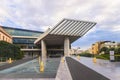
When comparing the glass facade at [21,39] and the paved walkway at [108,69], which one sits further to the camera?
the glass facade at [21,39]

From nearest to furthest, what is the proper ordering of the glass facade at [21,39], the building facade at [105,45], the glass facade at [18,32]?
the glass facade at [21,39] < the glass facade at [18,32] < the building facade at [105,45]

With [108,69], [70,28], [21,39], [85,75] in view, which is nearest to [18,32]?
[21,39]

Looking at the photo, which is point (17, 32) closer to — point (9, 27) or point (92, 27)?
point (9, 27)

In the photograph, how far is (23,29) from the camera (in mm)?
109250

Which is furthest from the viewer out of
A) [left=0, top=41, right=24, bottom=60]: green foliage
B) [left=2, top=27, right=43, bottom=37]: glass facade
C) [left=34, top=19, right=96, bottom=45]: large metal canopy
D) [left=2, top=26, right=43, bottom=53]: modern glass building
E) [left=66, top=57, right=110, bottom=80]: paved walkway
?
[left=2, top=27, right=43, bottom=37]: glass facade

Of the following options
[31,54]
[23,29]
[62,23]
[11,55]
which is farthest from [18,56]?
[23,29]

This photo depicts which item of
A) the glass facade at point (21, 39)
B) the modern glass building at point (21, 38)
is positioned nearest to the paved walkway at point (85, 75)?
the modern glass building at point (21, 38)

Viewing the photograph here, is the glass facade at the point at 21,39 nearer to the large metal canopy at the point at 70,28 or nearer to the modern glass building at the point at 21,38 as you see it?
the modern glass building at the point at 21,38

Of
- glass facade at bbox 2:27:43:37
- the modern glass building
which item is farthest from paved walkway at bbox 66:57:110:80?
glass facade at bbox 2:27:43:37

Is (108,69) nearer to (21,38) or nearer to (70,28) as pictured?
(70,28)

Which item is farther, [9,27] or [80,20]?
[9,27]

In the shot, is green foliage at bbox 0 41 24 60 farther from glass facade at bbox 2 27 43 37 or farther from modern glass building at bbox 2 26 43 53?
glass facade at bbox 2 27 43 37

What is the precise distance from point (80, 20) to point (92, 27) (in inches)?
297

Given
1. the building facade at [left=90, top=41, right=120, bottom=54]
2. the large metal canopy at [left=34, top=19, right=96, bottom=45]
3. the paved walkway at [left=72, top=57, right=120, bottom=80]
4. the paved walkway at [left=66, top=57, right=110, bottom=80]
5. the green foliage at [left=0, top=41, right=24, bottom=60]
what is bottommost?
the paved walkway at [left=72, top=57, right=120, bottom=80]
